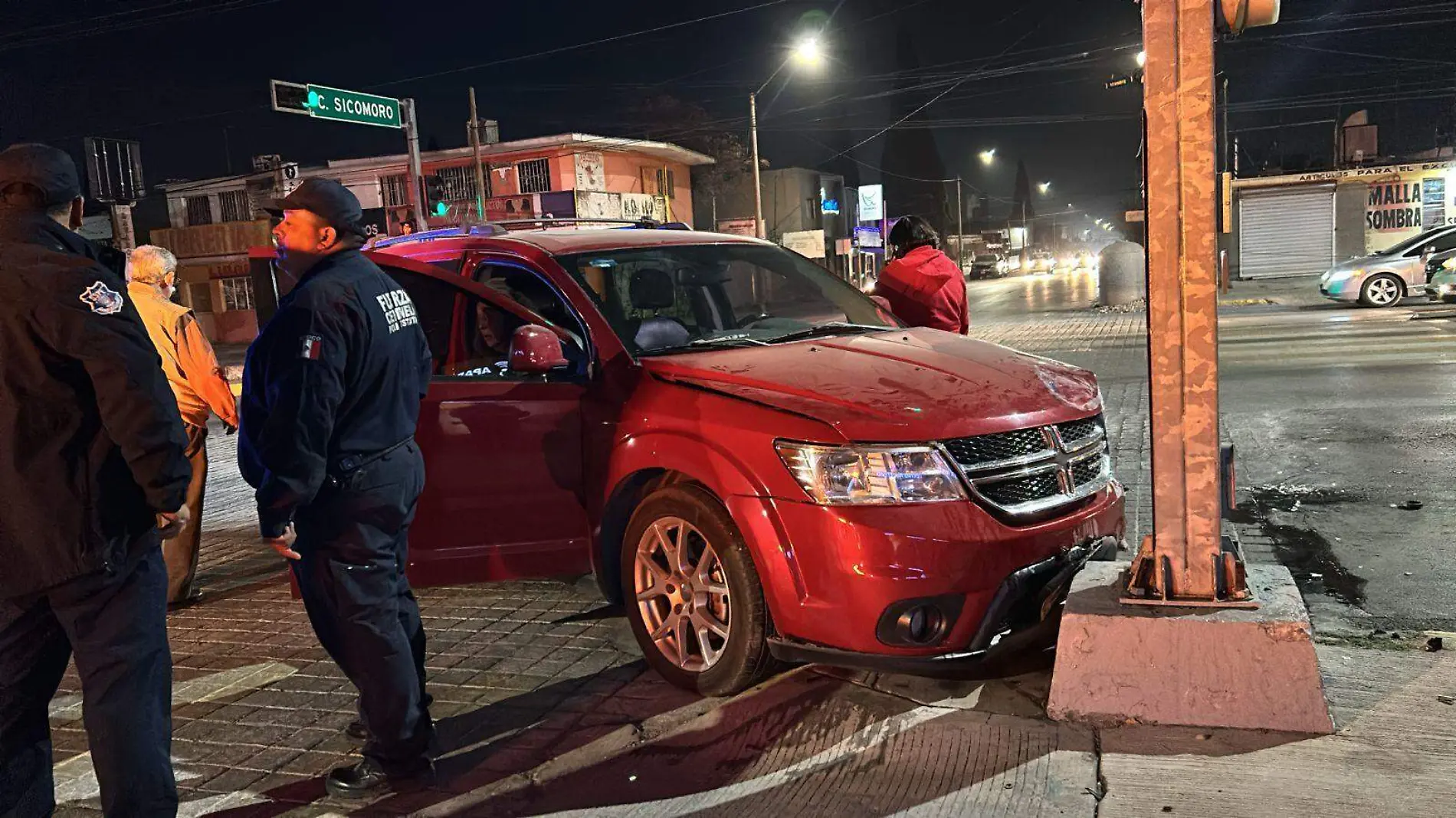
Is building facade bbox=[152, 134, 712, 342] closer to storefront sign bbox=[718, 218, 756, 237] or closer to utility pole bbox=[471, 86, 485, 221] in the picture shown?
storefront sign bbox=[718, 218, 756, 237]

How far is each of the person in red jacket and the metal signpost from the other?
46.9 ft

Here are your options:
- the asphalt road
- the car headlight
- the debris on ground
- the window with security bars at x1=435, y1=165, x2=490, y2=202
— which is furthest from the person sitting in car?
the window with security bars at x1=435, y1=165, x2=490, y2=202

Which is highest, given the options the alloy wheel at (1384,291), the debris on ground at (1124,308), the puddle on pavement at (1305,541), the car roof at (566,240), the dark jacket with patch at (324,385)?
the car roof at (566,240)

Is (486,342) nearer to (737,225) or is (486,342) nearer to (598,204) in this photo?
(598,204)

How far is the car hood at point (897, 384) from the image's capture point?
146 inches

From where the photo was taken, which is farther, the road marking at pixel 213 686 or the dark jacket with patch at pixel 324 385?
the road marking at pixel 213 686

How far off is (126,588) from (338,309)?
96 cm

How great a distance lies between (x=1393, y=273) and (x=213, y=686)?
21899 mm

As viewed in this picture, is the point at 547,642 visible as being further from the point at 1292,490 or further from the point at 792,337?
the point at 1292,490

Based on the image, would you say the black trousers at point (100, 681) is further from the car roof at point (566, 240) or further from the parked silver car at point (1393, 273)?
the parked silver car at point (1393, 273)

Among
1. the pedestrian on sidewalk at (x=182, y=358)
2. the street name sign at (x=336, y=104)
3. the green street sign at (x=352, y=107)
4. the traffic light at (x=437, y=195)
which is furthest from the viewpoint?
the traffic light at (x=437, y=195)

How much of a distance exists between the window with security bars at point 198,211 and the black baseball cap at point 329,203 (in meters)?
50.2

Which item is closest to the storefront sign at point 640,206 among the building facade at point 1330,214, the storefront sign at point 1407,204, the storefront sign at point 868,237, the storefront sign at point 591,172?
the storefront sign at point 591,172

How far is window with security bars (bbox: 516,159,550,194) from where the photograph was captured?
42969mm
